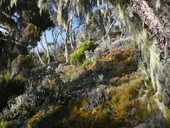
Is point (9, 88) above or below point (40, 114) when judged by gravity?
above

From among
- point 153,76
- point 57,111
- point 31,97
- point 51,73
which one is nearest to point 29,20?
point 51,73

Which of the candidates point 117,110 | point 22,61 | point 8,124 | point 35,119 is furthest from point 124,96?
point 22,61

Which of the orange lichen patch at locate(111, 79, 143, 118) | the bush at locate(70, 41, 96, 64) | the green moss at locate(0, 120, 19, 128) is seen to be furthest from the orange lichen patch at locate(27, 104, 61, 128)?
the bush at locate(70, 41, 96, 64)

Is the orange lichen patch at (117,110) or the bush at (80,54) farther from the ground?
the bush at (80,54)

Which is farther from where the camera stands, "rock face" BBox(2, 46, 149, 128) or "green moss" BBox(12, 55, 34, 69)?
"green moss" BBox(12, 55, 34, 69)

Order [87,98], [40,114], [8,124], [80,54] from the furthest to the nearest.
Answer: [80,54]
[40,114]
[87,98]
[8,124]

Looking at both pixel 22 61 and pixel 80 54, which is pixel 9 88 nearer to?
pixel 22 61

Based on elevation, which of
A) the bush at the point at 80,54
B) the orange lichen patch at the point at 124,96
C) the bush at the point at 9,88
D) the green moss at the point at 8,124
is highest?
the bush at the point at 80,54

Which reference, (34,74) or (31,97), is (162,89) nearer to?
(31,97)

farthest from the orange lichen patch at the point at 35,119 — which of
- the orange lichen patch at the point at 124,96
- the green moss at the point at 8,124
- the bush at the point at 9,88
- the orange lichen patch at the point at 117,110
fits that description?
the orange lichen patch at the point at 124,96

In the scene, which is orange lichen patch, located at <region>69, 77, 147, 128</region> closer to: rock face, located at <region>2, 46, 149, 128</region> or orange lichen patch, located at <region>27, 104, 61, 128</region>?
rock face, located at <region>2, 46, 149, 128</region>

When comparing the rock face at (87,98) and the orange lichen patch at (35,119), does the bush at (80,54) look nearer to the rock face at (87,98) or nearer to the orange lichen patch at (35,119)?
the rock face at (87,98)

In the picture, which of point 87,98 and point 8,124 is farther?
point 87,98

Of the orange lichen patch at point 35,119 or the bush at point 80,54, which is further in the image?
the bush at point 80,54
